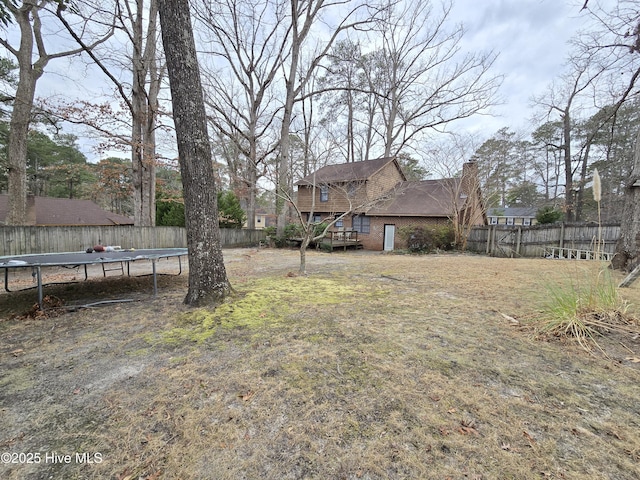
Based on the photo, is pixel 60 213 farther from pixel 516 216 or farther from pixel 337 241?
pixel 516 216

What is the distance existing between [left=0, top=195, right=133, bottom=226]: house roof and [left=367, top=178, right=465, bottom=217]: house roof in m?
21.4

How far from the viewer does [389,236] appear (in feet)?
52.3

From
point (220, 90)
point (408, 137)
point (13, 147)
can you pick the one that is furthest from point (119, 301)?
point (408, 137)

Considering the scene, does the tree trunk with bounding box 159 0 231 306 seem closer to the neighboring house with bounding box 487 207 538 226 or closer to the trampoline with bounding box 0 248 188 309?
the trampoline with bounding box 0 248 188 309

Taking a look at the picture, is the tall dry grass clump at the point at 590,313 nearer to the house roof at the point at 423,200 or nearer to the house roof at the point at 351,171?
the house roof at the point at 423,200

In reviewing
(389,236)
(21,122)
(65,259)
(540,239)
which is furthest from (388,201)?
(21,122)

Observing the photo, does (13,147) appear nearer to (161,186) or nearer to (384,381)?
(161,186)

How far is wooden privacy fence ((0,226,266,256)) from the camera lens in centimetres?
842

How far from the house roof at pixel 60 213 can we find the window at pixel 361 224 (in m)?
19.7

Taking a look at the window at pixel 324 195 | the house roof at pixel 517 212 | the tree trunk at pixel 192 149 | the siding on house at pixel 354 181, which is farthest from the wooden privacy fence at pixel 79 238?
the house roof at pixel 517 212

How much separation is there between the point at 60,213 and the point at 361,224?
22.1 metres

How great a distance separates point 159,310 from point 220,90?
1528 cm

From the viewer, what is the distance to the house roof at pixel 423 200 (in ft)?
46.4

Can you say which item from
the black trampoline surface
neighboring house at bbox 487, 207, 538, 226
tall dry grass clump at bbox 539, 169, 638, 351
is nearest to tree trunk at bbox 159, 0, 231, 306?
the black trampoline surface
